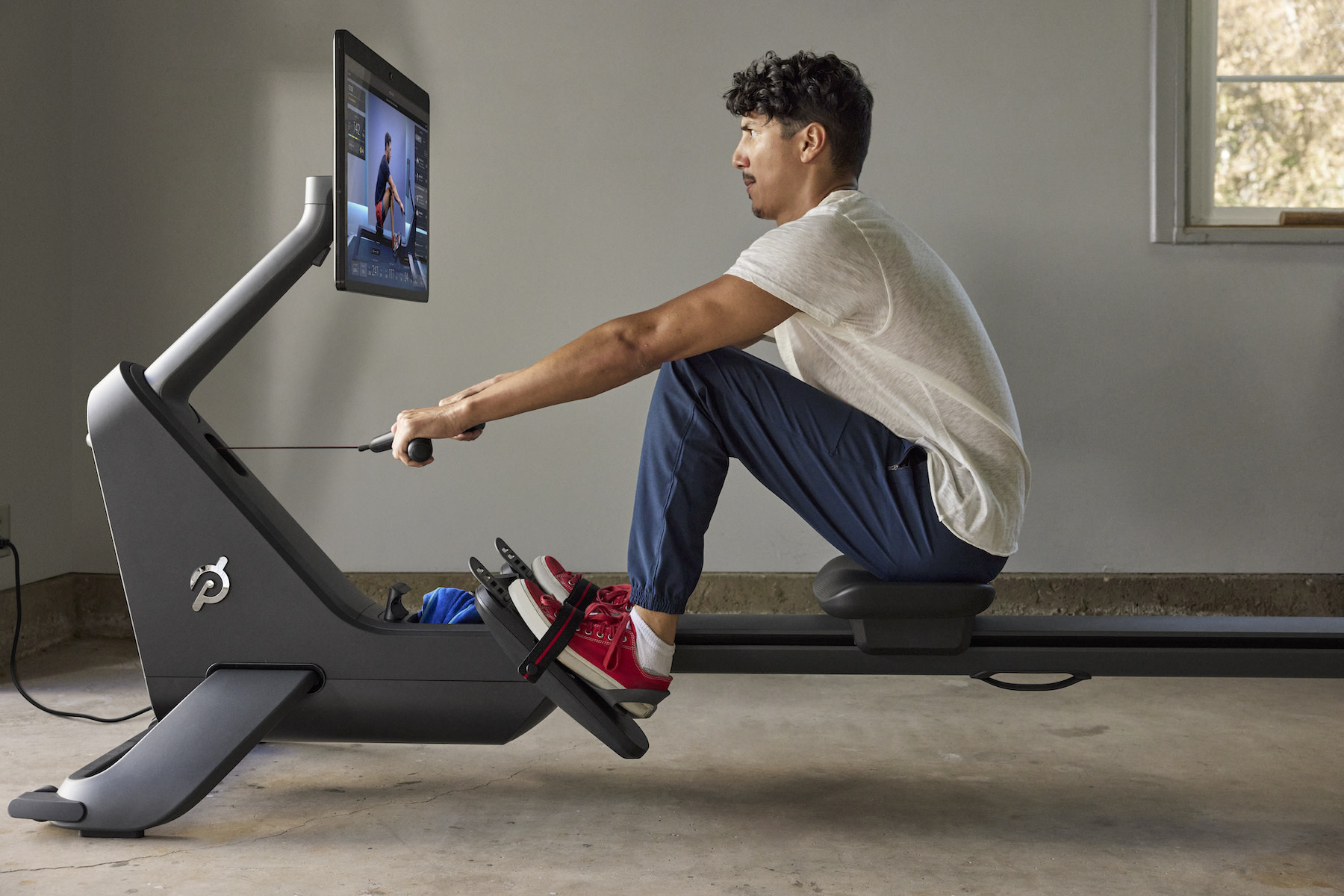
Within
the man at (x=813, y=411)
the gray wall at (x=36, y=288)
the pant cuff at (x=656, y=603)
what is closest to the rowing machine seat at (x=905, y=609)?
the man at (x=813, y=411)

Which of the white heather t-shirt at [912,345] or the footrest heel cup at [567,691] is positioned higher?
the white heather t-shirt at [912,345]

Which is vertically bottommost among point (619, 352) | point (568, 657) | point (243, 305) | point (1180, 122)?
→ point (568, 657)

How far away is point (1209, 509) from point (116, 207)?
3.21 metres

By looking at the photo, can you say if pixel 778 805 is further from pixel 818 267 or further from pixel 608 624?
A: pixel 818 267

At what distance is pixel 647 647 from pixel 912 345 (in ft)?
2.00

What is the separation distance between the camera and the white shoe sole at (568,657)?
5.16 ft

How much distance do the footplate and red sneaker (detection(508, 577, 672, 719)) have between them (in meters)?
0.01

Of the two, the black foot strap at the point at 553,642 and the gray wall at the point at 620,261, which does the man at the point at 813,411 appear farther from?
the gray wall at the point at 620,261

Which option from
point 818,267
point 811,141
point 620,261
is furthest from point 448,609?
point 620,261

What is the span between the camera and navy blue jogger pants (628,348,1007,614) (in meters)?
1.56

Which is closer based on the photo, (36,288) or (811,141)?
(811,141)

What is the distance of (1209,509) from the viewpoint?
9.43ft

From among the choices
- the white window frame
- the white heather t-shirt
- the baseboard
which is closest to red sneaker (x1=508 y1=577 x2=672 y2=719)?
the white heather t-shirt

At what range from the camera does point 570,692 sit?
1568 millimetres
